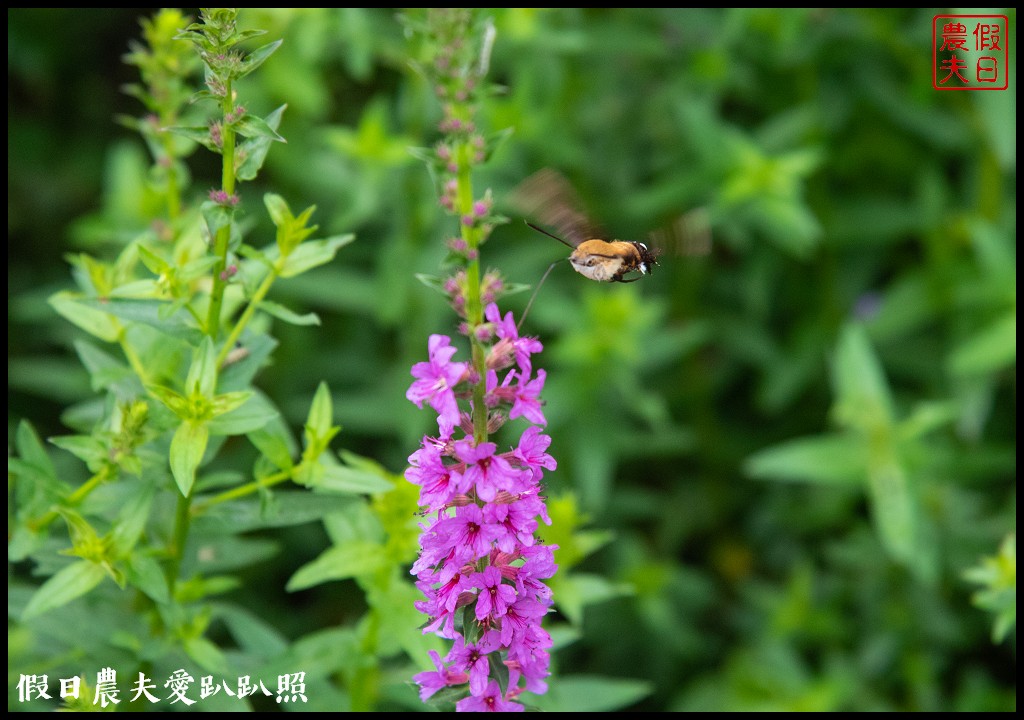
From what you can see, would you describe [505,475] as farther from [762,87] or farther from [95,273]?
[762,87]

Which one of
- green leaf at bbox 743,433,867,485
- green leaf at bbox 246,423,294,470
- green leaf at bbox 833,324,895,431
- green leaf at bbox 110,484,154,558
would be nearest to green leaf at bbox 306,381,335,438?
green leaf at bbox 246,423,294,470

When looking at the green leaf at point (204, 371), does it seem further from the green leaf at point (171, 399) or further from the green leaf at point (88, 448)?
the green leaf at point (88, 448)

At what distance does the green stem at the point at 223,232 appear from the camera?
1.99 m

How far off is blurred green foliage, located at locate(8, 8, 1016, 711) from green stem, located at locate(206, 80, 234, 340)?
1437 mm

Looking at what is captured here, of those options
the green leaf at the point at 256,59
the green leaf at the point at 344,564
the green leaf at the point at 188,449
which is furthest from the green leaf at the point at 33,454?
the green leaf at the point at 256,59

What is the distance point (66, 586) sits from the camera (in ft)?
7.28

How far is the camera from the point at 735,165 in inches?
158

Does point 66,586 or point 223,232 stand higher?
point 223,232

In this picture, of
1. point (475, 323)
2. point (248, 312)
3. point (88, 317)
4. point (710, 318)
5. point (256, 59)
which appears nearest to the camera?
point (475, 323)

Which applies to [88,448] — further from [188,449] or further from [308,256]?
[308,256]

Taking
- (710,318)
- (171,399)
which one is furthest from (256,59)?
(710,318)

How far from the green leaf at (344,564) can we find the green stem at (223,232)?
1.87ft

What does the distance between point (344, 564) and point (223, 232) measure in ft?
2.63

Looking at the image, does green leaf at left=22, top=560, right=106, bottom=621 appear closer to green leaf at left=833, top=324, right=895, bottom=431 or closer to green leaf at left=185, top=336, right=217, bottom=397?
green leaf at left=185, top=336, right=217, bottom=397
